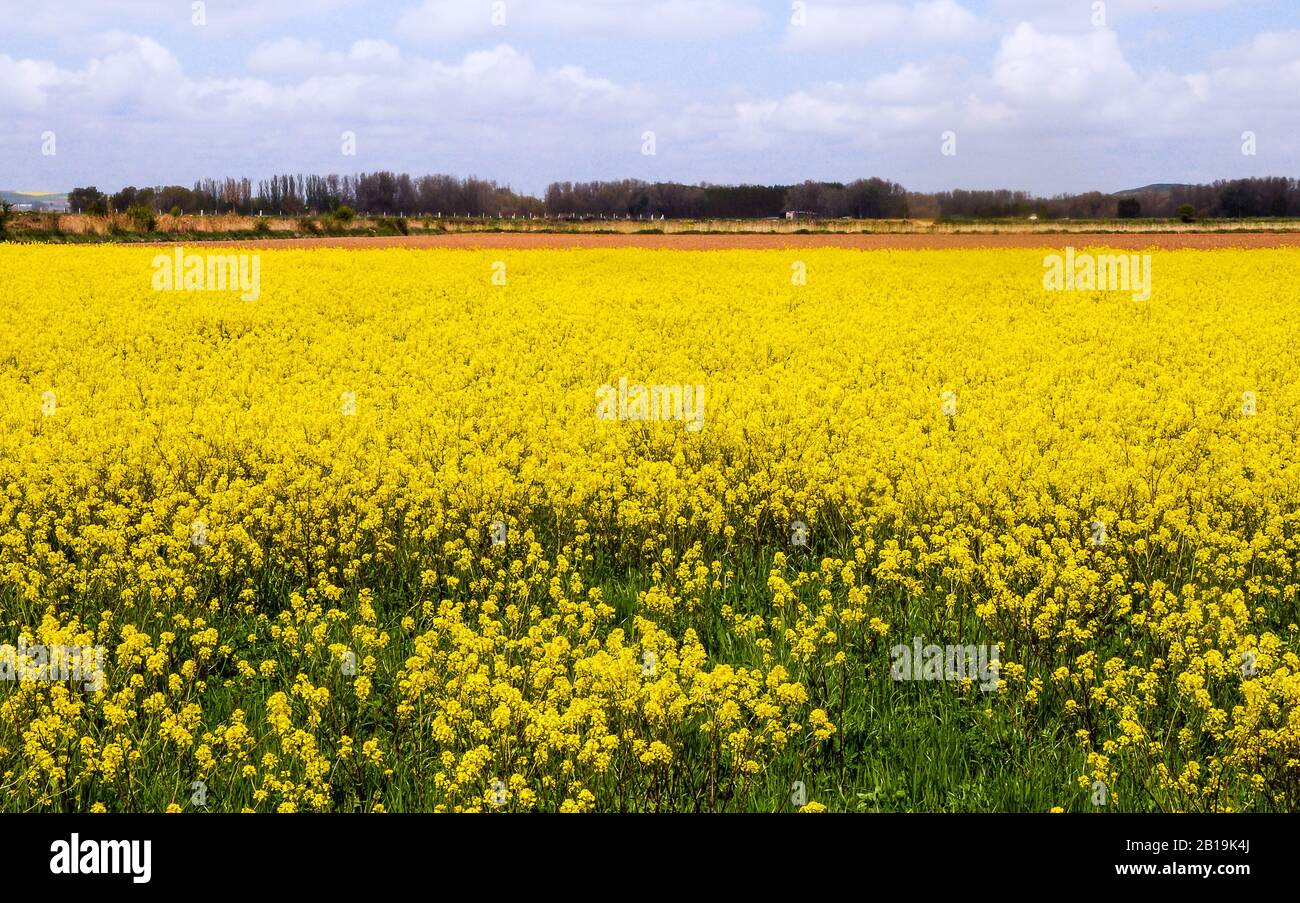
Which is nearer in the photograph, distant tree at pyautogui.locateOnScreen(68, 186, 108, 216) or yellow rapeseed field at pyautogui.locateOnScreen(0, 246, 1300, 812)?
yellow rapeseed field at pyautogui.locateOnScreen(0, 246, 1300, 812)

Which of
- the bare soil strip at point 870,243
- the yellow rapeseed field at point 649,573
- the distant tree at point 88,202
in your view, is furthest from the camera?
the distant tree at point 88,202

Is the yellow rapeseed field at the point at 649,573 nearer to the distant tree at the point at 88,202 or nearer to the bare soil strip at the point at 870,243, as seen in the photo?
the bare soil strip at the point at 870,243

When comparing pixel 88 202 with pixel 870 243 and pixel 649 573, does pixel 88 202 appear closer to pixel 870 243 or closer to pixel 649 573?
pixel 870 243

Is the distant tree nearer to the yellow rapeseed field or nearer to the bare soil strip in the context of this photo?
the bare soil strip

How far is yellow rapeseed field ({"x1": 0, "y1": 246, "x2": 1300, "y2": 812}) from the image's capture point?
5.09 metres

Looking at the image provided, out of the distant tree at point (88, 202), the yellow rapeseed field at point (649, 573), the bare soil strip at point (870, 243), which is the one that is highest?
the distant tree at point (88, 202)

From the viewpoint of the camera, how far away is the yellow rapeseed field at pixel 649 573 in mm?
5086

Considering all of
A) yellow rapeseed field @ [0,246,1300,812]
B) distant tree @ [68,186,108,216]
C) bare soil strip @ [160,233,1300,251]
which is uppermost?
distant tree @ [68,186,108,216]

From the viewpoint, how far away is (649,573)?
25.3 feet

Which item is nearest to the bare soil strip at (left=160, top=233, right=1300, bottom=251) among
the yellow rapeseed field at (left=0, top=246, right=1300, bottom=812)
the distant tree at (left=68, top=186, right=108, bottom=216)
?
the distant tree at (left=68, top=186, right=108, bottom=216)

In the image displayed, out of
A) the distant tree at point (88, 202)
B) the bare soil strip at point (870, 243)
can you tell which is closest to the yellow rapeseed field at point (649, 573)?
the bare soil strip at point (870, 243)

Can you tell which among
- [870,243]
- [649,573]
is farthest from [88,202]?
[649,573]
